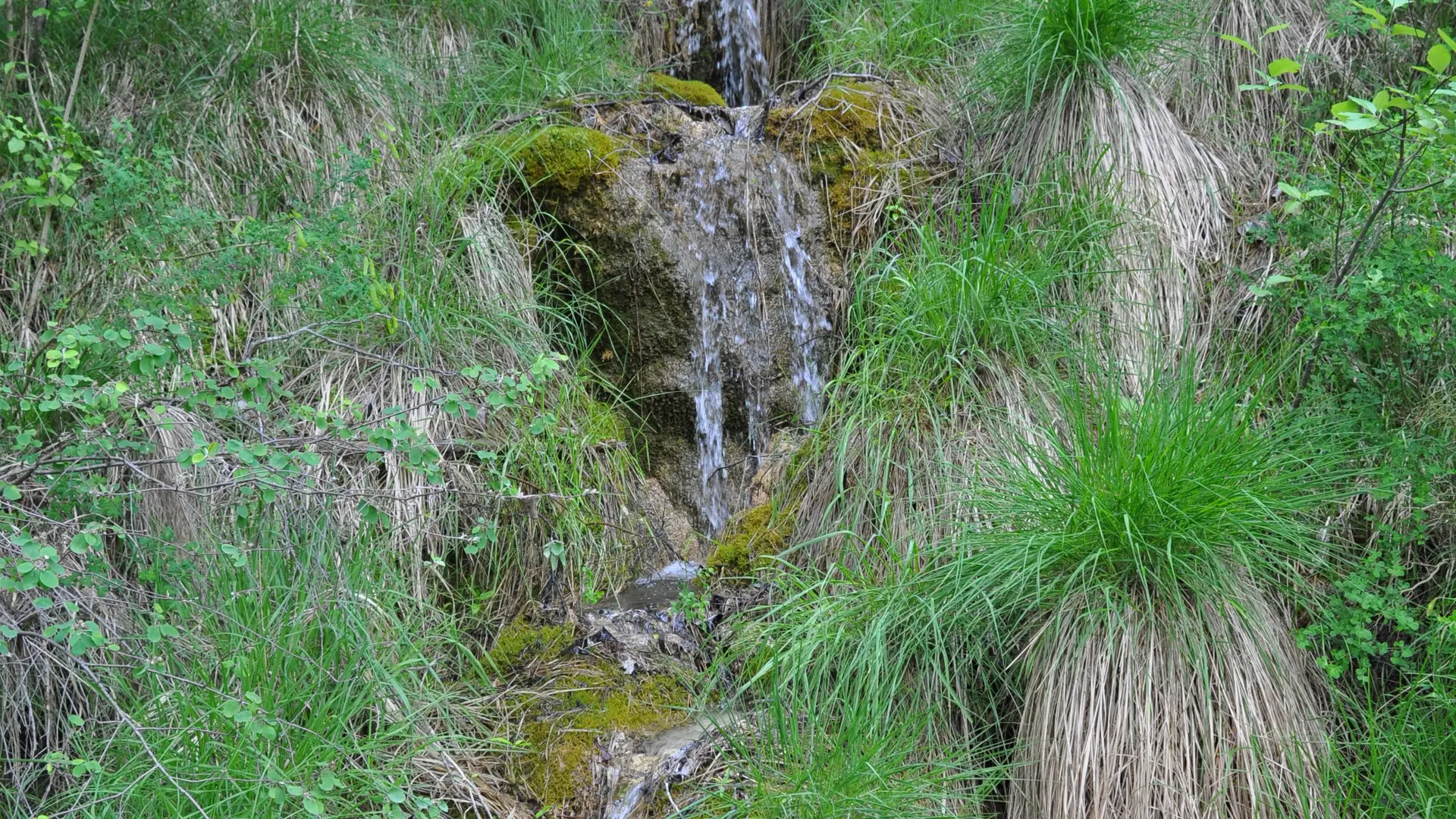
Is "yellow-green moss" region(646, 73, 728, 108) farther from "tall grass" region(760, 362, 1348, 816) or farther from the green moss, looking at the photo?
"tall grass" region(760, 362, 1348, 816)

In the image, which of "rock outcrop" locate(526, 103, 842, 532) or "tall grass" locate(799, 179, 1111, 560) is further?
"rock outcrop" locate(526, 103, 842, 532)

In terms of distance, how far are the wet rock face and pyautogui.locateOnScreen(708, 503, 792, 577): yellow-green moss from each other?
311mm

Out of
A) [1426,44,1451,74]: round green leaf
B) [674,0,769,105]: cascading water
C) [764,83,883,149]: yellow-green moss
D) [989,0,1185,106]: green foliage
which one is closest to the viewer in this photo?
[1426,44,1451,74]: round green leaf

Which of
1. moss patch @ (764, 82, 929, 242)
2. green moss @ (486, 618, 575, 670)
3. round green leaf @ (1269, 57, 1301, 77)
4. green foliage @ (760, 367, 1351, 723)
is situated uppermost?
round green leaf @ (1269, 57, 1301, 77)

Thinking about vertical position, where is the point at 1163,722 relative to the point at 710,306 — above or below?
below

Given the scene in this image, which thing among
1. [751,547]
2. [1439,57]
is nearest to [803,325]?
[751,547]

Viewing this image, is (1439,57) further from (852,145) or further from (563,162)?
(563,162)

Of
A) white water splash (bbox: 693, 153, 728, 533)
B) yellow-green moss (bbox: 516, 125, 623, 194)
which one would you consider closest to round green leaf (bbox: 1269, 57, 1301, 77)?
white water splash (bbox: 693, 153, 728, 533)

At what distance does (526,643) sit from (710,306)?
1.47 meters

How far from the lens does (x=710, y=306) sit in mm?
4047

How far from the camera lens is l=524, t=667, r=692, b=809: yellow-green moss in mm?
2730

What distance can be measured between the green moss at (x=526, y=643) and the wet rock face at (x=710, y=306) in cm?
85

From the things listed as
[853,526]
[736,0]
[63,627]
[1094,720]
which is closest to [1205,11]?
[736,0]

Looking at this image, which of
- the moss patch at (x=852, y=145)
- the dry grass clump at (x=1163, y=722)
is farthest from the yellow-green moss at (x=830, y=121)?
the dry grass clump at (x=1163, y=722)
